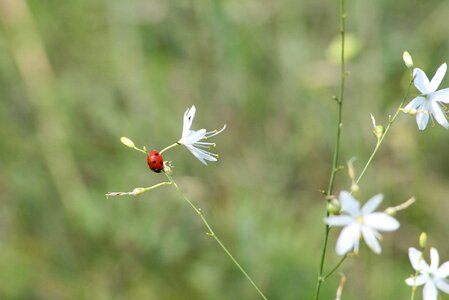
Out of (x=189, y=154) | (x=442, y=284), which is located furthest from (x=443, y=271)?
(x=189, y=154)

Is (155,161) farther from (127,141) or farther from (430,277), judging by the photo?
(430,277)

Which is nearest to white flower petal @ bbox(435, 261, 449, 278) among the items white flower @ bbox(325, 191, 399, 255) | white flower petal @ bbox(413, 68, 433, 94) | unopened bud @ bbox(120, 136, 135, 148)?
white flower @ bbox(325, 191, 399, 255)

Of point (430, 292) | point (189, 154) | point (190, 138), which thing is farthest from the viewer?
point (189, 154)

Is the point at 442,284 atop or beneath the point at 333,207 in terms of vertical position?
beneath

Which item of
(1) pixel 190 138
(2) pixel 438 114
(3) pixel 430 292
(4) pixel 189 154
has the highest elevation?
(4) pixel 189 154

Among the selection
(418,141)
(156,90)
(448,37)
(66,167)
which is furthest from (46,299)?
(448,37)

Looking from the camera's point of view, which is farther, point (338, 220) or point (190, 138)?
point (190, 138)

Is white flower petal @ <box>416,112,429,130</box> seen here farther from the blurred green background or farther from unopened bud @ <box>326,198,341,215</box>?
the blurred green background
